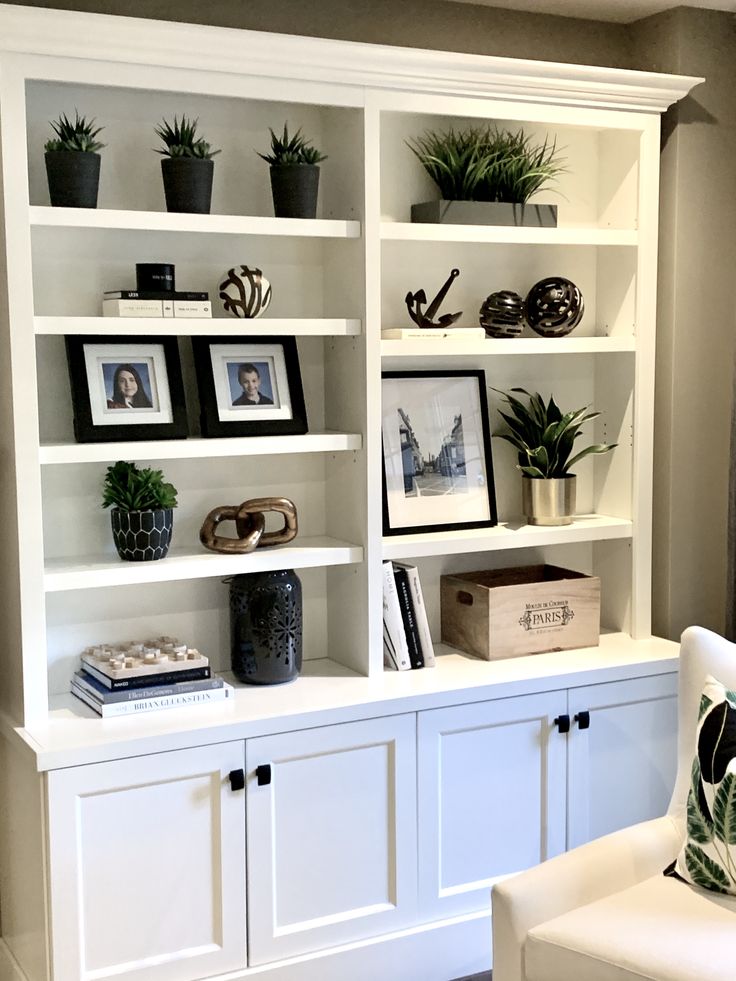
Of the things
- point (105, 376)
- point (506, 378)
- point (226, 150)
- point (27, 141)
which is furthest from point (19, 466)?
point (506, 378)

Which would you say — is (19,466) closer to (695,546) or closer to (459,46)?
(459,46)

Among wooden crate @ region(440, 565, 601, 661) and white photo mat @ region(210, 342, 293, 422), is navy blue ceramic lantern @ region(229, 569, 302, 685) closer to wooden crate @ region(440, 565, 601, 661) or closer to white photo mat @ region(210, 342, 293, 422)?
white photo mat @ region(210, 342, 293, 422)

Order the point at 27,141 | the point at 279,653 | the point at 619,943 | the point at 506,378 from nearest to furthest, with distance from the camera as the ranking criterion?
the point at 619,943
the point at 27,141
the point at 279,653
the point at 506,378

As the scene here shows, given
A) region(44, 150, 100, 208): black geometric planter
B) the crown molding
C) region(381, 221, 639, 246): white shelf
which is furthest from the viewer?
region(381, 221, 639, 246): white shelf

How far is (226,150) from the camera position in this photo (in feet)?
9.63

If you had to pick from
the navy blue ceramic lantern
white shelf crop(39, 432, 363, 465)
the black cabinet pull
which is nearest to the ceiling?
white shelf crop(39, 432, 363, 465)

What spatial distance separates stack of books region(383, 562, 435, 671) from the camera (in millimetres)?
3025

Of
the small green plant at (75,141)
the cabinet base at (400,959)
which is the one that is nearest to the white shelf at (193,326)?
the small green plant at (75,141)

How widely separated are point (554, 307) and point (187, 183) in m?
1.06

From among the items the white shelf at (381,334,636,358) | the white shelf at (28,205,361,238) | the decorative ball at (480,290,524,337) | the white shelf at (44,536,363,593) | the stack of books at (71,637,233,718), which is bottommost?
the stack of books at (71,637,233,718)

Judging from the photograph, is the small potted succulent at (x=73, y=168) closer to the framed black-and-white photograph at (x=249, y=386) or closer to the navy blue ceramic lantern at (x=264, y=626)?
the framed black-and-white photograph at (x=249, y=386)

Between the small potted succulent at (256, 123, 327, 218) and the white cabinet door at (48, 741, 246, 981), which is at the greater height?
the small potted succulent at (256, 123, 327, 218)

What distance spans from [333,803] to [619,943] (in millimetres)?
821

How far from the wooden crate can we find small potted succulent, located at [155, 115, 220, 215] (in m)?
1.22
